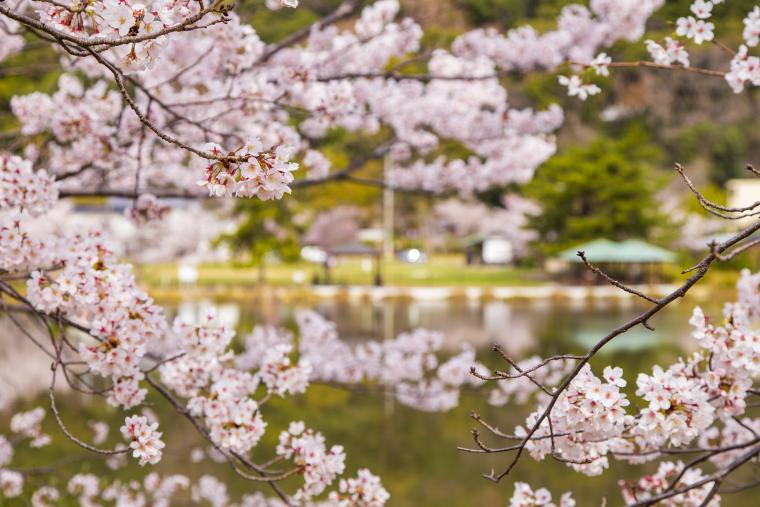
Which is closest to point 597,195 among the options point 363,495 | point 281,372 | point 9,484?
point 9,484

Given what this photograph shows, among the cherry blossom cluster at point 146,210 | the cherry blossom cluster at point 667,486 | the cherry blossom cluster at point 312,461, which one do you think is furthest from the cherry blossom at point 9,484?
the cherry blossom cluster at point 667,486

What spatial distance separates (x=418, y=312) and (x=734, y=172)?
2986 cm

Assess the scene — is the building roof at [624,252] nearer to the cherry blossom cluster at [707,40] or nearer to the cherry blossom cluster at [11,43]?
the cherry blossom cluster at [11,43]

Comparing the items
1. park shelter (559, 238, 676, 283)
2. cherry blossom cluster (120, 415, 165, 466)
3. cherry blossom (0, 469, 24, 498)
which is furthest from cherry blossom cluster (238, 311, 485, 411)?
park shelter (559, 238, 676, 283)

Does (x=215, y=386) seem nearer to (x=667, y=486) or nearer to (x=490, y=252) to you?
(x=667, y=486)

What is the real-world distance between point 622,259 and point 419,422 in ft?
59.6

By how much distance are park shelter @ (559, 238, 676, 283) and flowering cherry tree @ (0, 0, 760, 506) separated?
18759 mm

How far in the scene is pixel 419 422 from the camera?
27.0ft

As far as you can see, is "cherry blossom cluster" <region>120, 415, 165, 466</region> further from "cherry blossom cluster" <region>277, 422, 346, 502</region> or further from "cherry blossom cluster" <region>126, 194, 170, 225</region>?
"cherry blossom cluster" <region>126, 194, 170, 225</region>

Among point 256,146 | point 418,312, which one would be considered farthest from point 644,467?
point 418,312

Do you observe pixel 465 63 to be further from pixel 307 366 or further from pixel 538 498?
pixel 538 498

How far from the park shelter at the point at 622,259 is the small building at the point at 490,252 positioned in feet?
29.3

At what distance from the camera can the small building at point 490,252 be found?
41.2m

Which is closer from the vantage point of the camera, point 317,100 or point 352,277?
point 317,100
